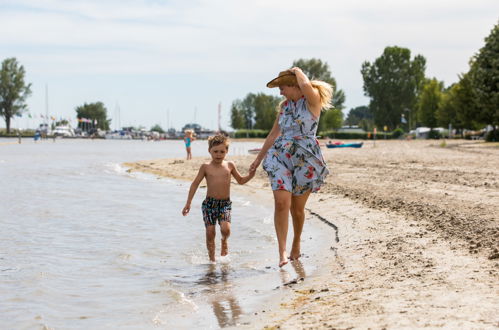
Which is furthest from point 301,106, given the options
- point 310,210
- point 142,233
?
point 310,210

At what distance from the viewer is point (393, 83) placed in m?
101

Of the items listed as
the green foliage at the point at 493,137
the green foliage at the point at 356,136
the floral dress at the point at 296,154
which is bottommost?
the green foliage at the point at 356,136

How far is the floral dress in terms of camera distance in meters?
6.31

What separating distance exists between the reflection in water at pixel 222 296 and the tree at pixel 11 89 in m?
137

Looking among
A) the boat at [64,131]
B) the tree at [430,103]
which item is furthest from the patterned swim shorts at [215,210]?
the boat at [64,131]

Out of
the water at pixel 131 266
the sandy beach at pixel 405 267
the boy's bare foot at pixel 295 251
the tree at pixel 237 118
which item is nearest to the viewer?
the sandy beach at pixel 405 267

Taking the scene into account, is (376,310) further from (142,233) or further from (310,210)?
(310,210)

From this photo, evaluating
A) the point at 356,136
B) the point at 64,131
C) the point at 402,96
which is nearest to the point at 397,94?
the point at 402,96

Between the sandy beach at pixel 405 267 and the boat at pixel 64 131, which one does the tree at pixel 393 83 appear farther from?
the sandy beach at pixel 405 267

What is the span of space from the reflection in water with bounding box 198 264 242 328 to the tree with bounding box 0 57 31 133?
13703 cm

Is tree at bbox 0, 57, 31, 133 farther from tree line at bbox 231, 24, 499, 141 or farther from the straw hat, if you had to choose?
the straw hat

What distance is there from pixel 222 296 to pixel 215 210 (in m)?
1.66

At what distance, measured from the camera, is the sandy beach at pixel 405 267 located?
423cm

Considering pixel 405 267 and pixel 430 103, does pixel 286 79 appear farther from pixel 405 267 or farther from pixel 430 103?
pixel 430 103
